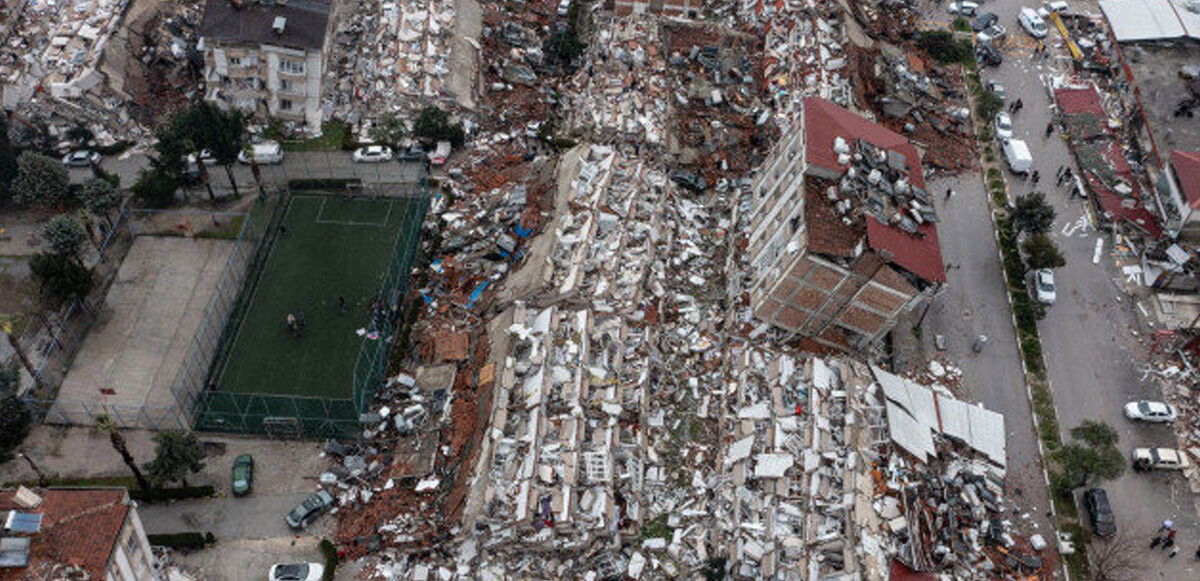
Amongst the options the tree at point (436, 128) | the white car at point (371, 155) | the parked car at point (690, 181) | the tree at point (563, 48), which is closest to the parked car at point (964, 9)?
the tree at point (563, 48)

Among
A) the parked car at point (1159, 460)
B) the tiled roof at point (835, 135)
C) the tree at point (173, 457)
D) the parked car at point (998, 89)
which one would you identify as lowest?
the tree at point (173, 457)

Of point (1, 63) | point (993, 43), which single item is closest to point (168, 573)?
point (1, 63)

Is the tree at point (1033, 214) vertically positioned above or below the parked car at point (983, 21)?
below

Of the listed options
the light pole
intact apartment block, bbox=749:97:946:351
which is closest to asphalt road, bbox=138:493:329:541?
the light pole

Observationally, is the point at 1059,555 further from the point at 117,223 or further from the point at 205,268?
the point at 117,223

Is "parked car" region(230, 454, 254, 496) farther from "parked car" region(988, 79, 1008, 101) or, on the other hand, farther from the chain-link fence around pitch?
"parked car" region(988, 79, 1008, 101)

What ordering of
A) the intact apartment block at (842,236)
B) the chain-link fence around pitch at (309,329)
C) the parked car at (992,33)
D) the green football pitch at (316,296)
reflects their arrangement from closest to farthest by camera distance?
the intact apartment block at (842,236) → the chain-link fence around pitch at (309,329) → the green football pitch at (316,296) → the parked car at (992,33)

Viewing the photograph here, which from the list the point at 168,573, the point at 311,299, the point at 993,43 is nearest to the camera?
the point at 168,573

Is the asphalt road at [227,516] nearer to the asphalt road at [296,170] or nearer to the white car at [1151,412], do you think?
the asphalt road at [296,170]
